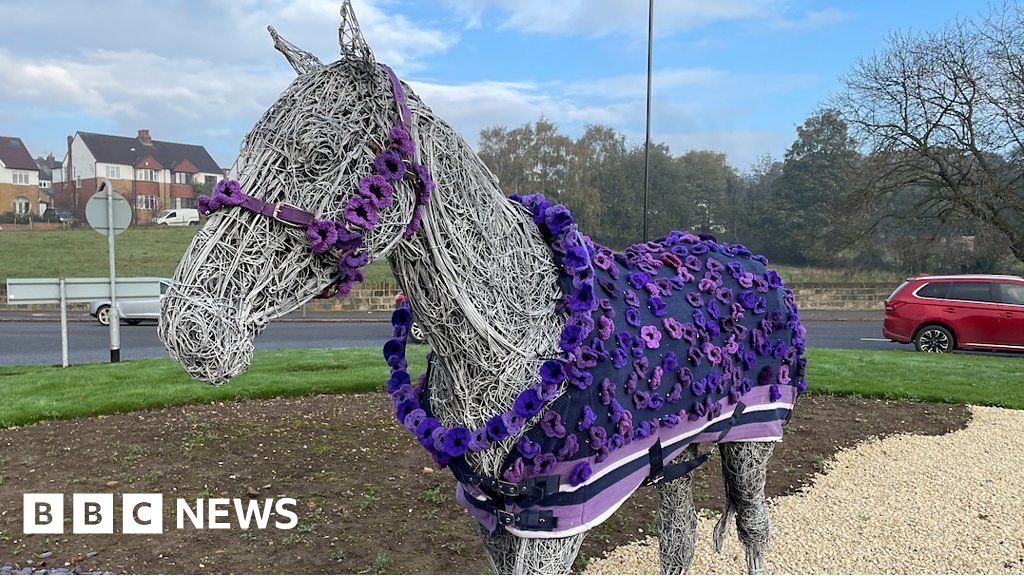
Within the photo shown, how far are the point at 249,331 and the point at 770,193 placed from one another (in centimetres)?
3840

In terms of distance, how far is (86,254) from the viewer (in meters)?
29.8

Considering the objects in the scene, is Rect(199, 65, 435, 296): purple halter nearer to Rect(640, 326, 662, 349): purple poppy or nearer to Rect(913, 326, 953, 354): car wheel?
Rect(640, 326, 662, 349): purple poppy

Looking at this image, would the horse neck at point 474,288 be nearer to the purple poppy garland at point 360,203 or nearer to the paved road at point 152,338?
→ the purple poppy garland at point 360,203

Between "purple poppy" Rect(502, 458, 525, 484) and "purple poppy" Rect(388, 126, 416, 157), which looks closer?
"purple poppy" Rect(388, 126, 416, 157)

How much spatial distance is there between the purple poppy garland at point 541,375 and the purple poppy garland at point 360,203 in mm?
530

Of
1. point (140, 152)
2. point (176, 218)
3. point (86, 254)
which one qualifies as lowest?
point (86, 254)

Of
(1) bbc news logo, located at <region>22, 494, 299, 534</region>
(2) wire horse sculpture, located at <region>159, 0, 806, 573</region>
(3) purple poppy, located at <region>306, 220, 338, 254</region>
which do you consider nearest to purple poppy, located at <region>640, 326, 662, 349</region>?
(2) wire horse sculpture, located at <region>159, 0, 806, 573</region>

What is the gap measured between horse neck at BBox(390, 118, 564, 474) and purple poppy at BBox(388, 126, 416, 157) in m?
0.10

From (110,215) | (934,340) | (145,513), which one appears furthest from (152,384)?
(934,340)

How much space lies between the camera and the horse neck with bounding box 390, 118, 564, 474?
1.84 meters

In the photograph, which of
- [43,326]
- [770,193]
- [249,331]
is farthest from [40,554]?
[770,193]

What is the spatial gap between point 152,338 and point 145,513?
1252 cm

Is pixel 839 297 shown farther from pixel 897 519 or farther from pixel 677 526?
pixel 677 526

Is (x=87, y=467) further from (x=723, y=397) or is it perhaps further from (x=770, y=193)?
(x=770, y=193)
